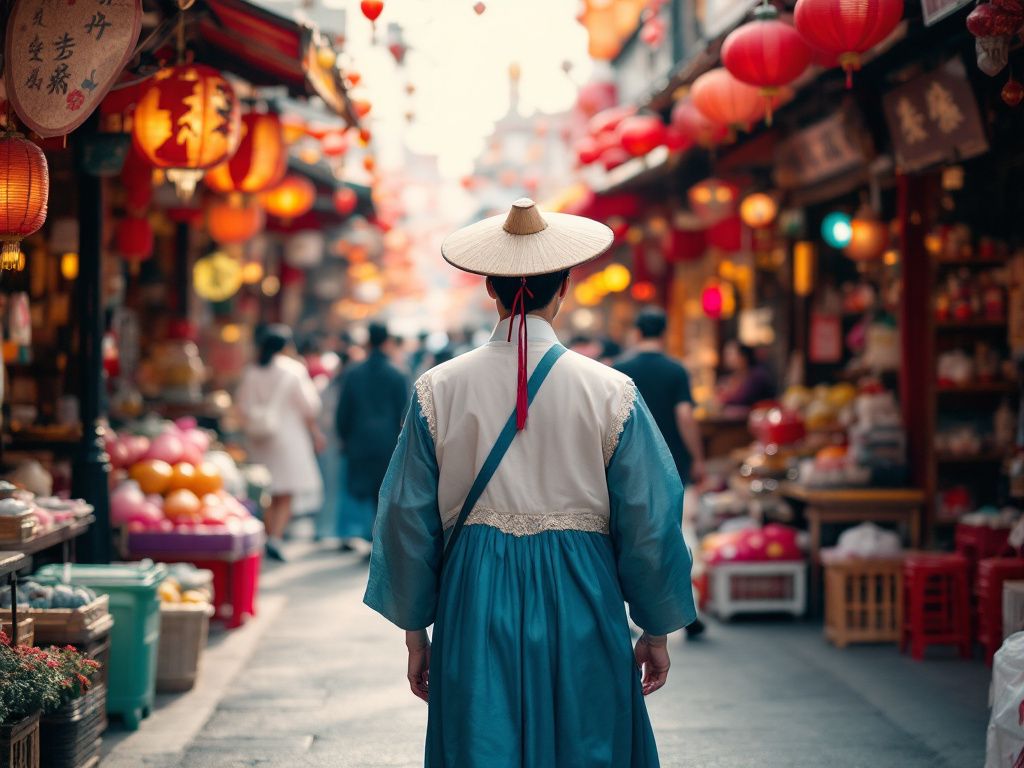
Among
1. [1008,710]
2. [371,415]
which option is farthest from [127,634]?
[371,415]

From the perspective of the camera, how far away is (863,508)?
33.6ft

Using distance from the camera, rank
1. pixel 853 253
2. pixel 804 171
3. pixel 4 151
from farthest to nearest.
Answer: pixel 804 171 < pixel 853 253 < pixel 4 151

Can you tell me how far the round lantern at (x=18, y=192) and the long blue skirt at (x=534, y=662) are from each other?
281 centimetres

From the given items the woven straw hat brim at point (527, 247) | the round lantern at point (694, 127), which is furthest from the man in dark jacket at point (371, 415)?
the woven straw hat brim at point (527, 247)

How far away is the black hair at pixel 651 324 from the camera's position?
921 cm

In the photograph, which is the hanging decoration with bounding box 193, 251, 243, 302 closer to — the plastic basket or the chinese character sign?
the plastic basket

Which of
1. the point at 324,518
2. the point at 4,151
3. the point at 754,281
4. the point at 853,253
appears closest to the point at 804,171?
the point at 853,253

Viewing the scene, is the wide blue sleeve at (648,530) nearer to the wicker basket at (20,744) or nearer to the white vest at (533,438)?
the white vest at (533,438)

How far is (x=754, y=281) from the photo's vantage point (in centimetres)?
1666

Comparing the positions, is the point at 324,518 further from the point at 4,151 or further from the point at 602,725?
the point at 602,725

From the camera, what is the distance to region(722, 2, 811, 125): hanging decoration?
814 centimetres

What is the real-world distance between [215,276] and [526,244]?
13.0 m

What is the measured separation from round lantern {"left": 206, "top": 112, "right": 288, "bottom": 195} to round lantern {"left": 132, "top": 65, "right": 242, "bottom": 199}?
173 cm

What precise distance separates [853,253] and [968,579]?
381cm
